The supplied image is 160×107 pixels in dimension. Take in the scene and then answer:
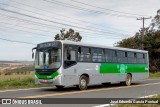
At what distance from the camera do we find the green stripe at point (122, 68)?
2182cm

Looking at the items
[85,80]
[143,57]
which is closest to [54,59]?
[85,80]

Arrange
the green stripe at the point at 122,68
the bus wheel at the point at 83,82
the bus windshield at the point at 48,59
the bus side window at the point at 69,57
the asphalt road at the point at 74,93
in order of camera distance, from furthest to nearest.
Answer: the green stripe at the point at 122,68, the bus wheel at the point at 83,82, the bus side window at the point at 69,57, the bus windshield at the point at 48,59, the asphalt road at the point at 74,93

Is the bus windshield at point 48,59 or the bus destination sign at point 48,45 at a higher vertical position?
the bus destination sign at point 48,45

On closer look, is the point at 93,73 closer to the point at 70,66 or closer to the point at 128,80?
the point at 70,66

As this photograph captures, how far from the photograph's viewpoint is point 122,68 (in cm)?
2389

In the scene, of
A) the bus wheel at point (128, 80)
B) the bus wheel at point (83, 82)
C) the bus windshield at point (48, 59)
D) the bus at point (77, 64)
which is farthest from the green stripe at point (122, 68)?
the bus windshield at point (48, 59)

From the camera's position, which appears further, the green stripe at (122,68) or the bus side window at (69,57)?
the green stripe at (122,68)

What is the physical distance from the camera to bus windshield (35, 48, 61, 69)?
1809 cm

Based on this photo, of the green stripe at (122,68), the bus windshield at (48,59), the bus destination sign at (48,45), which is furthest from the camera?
the green stripe at (122,68)

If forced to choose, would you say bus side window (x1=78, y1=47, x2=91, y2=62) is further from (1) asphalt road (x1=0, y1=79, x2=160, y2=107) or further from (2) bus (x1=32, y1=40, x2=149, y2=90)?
(1) asphalt road (x1=0, y1=79, x2=160, y2=107)

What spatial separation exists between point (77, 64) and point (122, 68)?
19.3 feet

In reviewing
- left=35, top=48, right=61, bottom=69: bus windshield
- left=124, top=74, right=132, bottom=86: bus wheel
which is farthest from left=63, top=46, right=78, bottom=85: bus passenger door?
left=124, top=74, right=132, bottom=86: bus wheel

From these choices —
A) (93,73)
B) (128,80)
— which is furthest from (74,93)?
(128,80)

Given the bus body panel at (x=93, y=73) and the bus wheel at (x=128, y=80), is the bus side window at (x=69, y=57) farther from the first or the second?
the bus wheel at (x=128, y=80)
